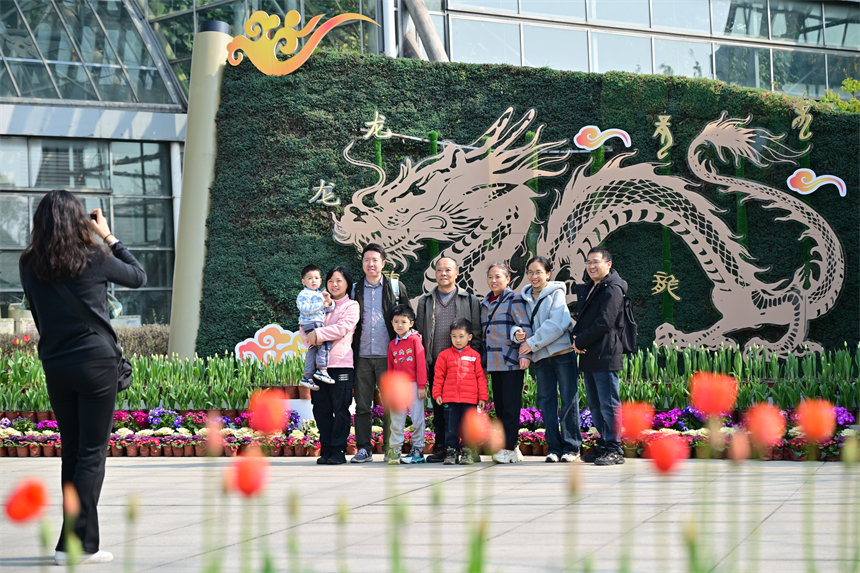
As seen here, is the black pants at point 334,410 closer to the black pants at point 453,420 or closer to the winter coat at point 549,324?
the black pants at point 453,420

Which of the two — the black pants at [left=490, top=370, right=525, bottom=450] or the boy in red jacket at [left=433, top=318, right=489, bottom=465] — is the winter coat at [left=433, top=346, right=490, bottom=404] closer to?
the boy in red jacket at [left=433, top=318, right=489, bottom=465]

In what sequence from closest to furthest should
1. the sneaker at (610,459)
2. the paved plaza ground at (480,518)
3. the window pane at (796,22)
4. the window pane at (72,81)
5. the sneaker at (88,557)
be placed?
the paved plaza ground at (480,518), the sneaker at (88,557), the sneaker at (610,459), the window pane at (72,81), the window pane at (796,22)

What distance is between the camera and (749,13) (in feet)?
64.7

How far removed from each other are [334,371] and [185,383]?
2299 millimetres

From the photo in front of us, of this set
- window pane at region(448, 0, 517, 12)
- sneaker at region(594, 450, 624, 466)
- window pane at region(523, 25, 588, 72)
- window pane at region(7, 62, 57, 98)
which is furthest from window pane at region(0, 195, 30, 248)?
sneaker at region(594, 450, 624, 466)

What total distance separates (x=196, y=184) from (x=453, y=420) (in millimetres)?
5754

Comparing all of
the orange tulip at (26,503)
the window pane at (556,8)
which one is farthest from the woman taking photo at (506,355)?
the window pane at (556,8)

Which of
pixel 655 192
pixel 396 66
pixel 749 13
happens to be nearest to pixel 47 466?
pixel 396 66

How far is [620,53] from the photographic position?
18.4m

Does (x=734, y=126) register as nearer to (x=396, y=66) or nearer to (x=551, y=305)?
(x=396, y=66)

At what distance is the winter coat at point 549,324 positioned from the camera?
6793 mm

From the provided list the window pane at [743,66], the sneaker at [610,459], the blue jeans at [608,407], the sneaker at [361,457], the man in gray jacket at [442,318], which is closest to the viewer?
the sneaker at [610,459]

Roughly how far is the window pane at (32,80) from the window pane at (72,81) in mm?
167

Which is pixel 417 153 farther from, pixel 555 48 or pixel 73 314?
pixel 73 314
